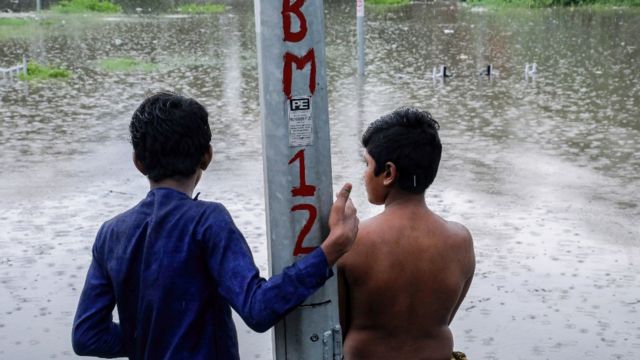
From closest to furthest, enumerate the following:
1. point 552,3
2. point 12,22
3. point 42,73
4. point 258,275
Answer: point 258,275 < point 42,73 < point 12,22 < point 552,3

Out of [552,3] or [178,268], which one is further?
[552,3]

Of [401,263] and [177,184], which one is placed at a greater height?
[177,184]

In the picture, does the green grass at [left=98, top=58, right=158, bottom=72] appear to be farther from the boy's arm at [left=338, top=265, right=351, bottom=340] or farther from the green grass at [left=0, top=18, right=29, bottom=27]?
the boy's arm at [left=338, top=265, right=351, bottom=340]

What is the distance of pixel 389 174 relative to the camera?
2.80m

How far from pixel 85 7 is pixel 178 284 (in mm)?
34117

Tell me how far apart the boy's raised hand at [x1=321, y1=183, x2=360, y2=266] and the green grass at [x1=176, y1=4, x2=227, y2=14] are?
32.4m

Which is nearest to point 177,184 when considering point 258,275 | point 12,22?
point 258,275

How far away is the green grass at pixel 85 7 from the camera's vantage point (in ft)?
111

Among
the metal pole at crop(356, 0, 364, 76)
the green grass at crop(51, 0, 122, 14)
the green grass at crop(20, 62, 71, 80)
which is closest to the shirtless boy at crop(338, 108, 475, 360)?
the metal pole at crop(356, 0, 364, 76)

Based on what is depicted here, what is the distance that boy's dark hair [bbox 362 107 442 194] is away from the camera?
276 centimetres

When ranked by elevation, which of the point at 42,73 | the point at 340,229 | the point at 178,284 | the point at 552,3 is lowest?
the point at 552,3

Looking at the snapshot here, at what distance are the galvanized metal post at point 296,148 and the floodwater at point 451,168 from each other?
297 cm

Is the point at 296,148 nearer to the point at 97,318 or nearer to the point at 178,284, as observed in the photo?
the point at 178,284

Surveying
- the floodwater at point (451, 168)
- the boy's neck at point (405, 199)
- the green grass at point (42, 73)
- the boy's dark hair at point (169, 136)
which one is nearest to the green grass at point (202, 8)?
the floodwater at point (451, 168)
